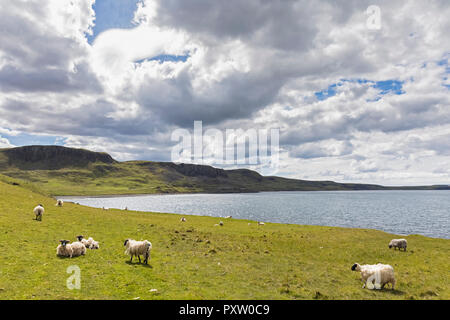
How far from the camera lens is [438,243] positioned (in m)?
44.8

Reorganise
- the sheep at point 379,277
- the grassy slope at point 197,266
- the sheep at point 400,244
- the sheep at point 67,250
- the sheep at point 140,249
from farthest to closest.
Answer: the sheep at point 400,244
the sheep at point 67,250
the sheep at point 140,249
the sheep at point 379,277
the grassy slope at point 197,266

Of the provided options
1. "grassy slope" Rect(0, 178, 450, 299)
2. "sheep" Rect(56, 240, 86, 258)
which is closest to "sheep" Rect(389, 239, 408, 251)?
"grassy slope" Rect(0, 178, 450, 299)

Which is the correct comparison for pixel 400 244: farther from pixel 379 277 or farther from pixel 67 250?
pixel 67 250

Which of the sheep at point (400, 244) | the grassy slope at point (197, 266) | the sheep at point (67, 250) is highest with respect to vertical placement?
the sheep at point (67, 250)

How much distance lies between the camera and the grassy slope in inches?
651

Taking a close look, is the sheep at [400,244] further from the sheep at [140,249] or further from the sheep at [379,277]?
the sheep at [140,249]

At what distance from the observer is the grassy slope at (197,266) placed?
16531 mm

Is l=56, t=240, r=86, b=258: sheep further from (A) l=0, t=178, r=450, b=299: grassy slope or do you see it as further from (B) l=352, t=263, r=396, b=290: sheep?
(B) l=352, t=263, r=396, b=290: sheep

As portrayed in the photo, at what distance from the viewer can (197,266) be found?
23.2 metres

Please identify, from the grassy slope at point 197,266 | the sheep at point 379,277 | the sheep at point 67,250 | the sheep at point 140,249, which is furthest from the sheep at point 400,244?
the sheep at point 67,250

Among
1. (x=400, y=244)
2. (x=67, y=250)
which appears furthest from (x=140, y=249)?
(x=400, y=244)
